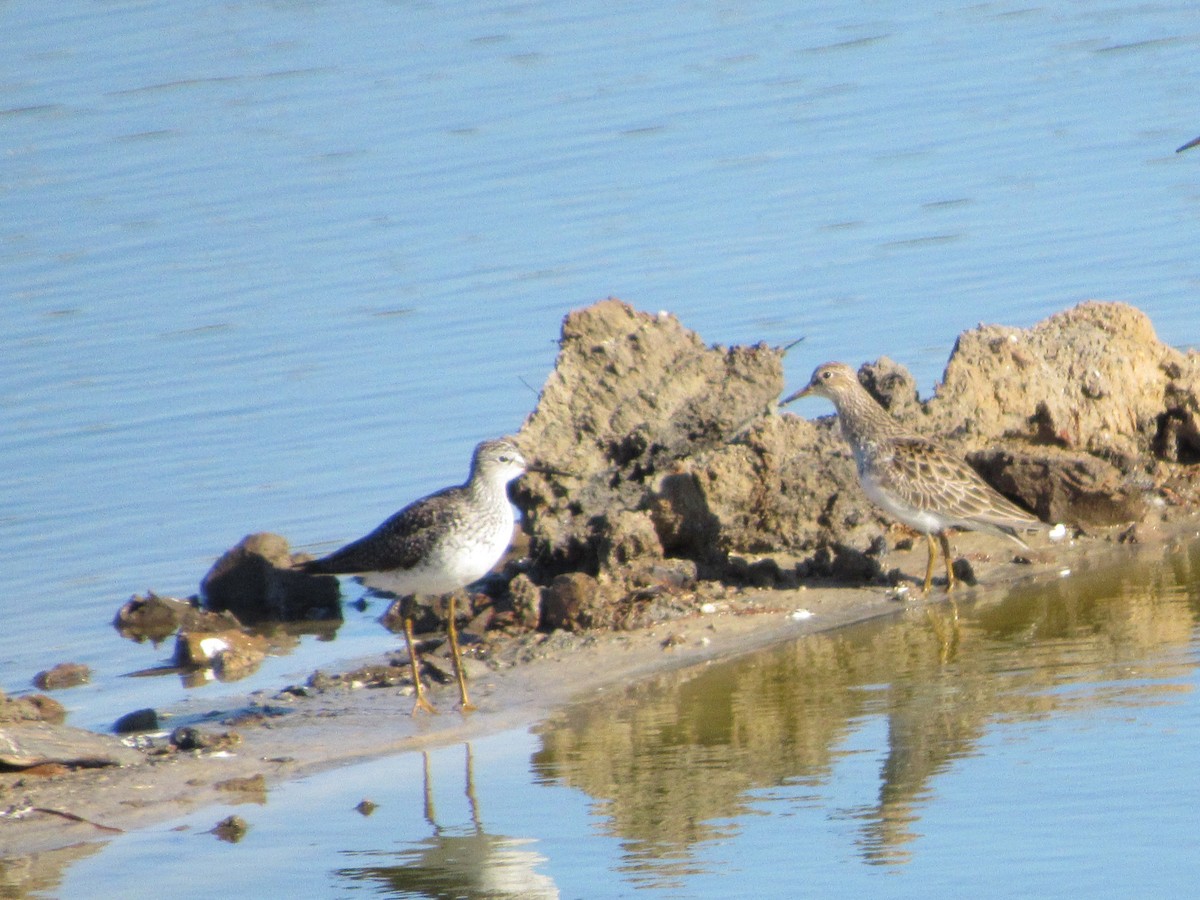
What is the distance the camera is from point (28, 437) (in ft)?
48.7

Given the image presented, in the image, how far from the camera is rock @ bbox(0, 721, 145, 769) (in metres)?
8.07

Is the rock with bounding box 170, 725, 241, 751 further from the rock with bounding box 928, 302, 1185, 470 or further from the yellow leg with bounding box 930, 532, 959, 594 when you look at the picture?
the rock with bounding box 928, 302, 1185, 470

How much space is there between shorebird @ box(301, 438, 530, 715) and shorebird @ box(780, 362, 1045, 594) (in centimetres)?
194

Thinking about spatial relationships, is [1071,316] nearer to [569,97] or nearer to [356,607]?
[356,607]

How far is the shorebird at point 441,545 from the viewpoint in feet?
30.4

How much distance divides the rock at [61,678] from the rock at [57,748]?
1.73 meters

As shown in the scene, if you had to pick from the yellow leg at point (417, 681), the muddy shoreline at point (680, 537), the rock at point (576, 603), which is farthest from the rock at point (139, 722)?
the rock at point (576, 603)

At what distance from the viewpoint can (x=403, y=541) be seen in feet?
30.8

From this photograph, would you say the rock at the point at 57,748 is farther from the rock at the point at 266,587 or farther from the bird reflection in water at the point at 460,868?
the rock at the point at 266,587

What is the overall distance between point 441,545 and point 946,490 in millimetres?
2601

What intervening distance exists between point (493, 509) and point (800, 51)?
1396cm

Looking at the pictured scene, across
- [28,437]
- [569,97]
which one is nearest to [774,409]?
[28,437]

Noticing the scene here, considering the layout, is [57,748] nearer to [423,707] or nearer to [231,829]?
[231,829]

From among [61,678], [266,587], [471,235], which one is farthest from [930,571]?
[471,235]
